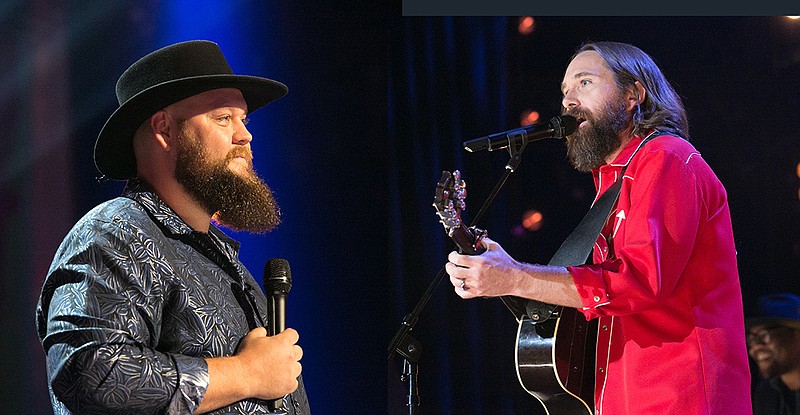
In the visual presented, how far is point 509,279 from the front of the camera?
7.97 feet

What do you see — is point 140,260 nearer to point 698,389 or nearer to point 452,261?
point 452,261

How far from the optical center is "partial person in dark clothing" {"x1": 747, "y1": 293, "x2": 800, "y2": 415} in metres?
4.14

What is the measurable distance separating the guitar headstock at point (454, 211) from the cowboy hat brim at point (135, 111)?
26.4 inches

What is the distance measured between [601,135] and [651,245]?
0.63 meters

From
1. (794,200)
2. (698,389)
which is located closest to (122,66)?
(698,389)

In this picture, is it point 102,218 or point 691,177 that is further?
point 691,177

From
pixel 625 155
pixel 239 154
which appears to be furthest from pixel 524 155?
pixel 239 154

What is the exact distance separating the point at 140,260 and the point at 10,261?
3.30ft

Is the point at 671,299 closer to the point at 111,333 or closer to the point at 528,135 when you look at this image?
the point at 528,135

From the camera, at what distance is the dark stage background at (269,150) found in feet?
7.95

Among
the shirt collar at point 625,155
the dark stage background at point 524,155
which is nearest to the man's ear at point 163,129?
the shirt collar at point 625,155

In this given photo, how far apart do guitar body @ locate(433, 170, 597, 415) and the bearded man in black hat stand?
64 centimetres

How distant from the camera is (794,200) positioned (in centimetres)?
426

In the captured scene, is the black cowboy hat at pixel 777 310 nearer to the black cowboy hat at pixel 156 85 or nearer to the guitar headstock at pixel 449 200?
the guitar headstock at pixel 449 200
